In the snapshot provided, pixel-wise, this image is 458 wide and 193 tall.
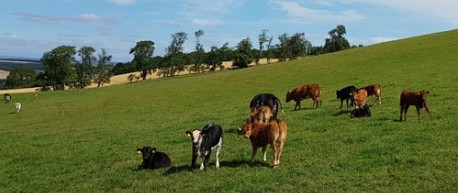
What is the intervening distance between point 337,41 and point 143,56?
5634 centimetres

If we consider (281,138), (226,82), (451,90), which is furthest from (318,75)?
(281,138)

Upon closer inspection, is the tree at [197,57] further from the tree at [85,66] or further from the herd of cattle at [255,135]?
the herd of cattle at [255,135]

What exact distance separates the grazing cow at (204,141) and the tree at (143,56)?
119458mm

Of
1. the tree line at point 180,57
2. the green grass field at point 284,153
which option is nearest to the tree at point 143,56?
the tree line at point 180,57

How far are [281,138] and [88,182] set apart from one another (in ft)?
20.7

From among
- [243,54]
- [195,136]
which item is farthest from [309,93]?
[243,54]

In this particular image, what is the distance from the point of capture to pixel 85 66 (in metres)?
128

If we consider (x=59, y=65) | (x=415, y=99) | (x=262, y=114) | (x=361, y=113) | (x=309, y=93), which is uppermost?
(x=59, y=65)

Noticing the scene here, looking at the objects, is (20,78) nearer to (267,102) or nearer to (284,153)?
(267,102)

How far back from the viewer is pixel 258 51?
137 meters

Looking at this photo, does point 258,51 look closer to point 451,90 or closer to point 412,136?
point 451,90

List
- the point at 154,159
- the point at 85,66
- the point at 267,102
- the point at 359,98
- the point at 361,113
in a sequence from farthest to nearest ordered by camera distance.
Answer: the point at 85,66
the point at 359,98
the point at 361,113
the point at 267,102
the point at 154,159

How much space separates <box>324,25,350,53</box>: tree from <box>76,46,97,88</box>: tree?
67.3 metres

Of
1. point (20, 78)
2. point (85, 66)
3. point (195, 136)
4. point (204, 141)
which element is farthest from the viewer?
point (20, 78)
